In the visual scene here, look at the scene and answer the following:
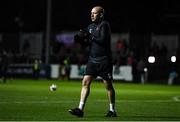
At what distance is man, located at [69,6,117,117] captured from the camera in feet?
52.4

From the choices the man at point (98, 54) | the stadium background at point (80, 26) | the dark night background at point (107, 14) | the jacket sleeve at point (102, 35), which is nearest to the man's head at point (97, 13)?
the man at point (98, 54)

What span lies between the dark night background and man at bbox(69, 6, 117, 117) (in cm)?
4247

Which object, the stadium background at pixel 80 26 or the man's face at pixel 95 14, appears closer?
the man's face at pixel 95 14

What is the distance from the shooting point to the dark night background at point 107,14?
209 ft

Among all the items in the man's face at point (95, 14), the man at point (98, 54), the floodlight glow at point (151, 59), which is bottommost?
the floodlight glow at point (151, 59)

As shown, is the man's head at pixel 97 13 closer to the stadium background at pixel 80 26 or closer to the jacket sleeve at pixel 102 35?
the jacket sleeve at pixel 102 35

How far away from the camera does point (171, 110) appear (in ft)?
60.3

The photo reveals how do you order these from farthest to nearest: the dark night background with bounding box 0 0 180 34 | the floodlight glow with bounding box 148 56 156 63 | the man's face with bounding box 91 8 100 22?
the dark night background with bounding box 0 0 180 34 < the floodlight glow with bounding box 148 56 156 63 < the man's face with bounding box 91 8 100 22

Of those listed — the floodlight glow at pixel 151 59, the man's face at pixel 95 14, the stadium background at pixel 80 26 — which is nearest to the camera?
the man's face at pixel 95 14

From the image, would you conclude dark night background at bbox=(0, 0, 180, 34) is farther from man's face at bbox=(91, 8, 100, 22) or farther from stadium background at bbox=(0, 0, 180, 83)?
→ man's face at bbox=(91, 8, 100, 22)

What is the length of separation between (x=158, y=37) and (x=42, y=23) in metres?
24.2

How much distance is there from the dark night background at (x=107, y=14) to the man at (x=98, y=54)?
42.5m

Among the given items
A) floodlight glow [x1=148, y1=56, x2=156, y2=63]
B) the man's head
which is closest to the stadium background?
floodlight glow [x1=148, y1=56, x2=156, y2=63]

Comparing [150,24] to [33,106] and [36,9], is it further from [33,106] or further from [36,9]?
[33,106]
